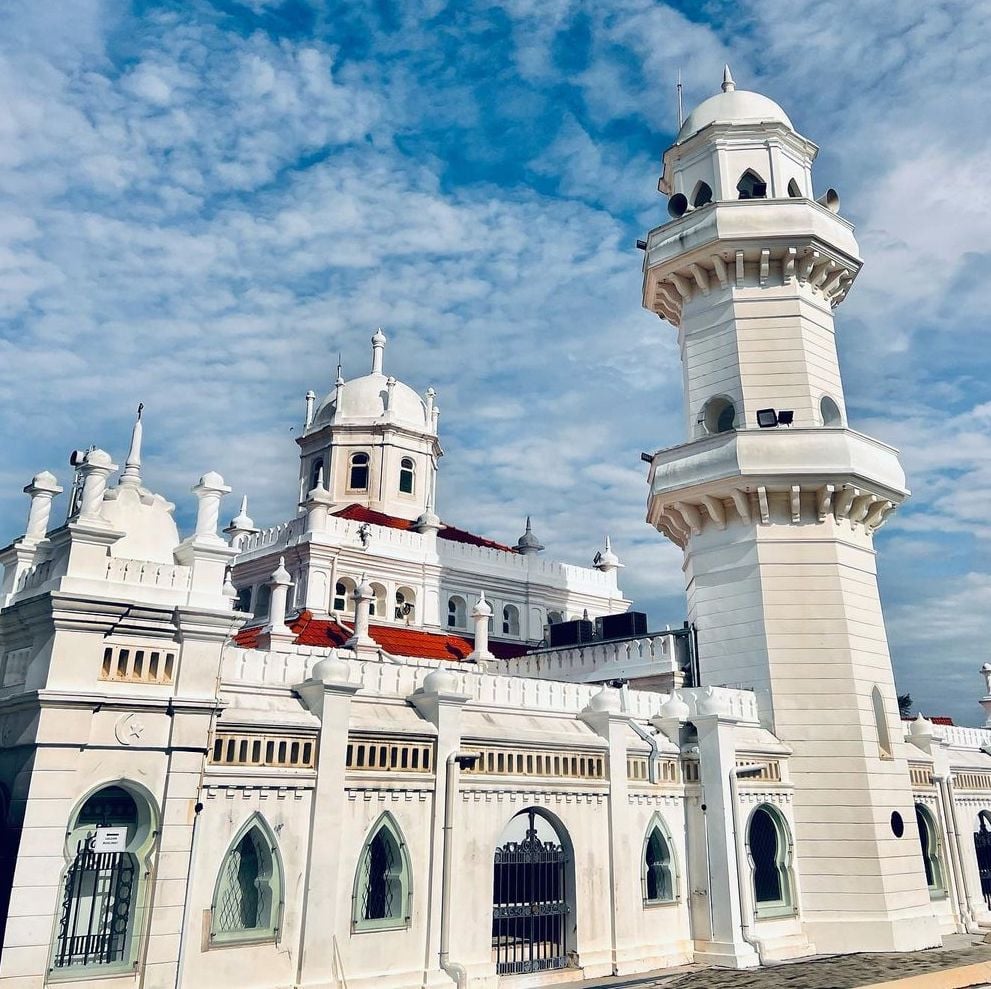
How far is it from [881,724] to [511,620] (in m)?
15.9

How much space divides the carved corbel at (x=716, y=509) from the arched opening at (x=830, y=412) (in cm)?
425

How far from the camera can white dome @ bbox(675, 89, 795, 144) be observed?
28641mm

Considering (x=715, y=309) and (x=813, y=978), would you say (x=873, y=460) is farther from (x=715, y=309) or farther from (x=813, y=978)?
(x=813, y=978)

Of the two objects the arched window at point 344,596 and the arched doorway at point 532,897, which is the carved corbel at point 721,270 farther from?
the arched doorway at point 532,897

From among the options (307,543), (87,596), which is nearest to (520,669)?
(307,543)

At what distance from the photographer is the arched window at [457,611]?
3450cm

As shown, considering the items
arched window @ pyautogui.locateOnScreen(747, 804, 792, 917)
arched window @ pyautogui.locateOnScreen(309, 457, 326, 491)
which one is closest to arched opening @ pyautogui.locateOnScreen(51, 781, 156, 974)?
arched window @ pyautogui.locateOnScreen(747, 804, 792, 917)

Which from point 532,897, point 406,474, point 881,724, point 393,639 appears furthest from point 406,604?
point 532,897

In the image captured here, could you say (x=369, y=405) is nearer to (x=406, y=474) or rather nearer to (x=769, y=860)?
(x=406, y=474)

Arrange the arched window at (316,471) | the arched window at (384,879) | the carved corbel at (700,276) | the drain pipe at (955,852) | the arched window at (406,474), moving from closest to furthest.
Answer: the arched window at (384,879), the drain pipe at (955,852), the carved corbel at (700,276), the arched window at (406,474), the arched window at (316,471)

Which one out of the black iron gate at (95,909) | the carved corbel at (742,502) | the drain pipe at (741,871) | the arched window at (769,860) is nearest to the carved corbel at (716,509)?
the carved corbel at (742,502)

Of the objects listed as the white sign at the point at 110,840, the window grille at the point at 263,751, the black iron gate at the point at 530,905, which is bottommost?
the black iron gate at the point at 530,905

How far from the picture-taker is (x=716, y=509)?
2462 centimetres

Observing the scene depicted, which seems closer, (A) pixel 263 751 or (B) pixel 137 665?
(B) pixel 137 665
